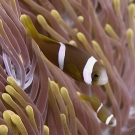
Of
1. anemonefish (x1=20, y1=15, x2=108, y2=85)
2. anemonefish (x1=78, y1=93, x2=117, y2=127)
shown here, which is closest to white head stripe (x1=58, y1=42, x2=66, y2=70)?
anemonefish (x1=20, y1=15, x2=108, y2=85)

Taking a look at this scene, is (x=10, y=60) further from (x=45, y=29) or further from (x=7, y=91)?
(x=45, y=29)

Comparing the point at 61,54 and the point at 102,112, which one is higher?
the point at 61,54

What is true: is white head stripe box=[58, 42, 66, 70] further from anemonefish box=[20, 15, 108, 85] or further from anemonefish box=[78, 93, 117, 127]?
anemonefish box=[78, 93, 117, 127]

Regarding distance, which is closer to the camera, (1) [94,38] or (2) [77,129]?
(2) [77,129]

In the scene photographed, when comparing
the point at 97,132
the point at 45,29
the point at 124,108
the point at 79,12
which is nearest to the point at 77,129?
the point at 97,132

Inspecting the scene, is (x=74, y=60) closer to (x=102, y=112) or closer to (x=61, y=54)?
(x=61, y=54)

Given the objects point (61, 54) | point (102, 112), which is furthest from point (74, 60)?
point (102, 112)
